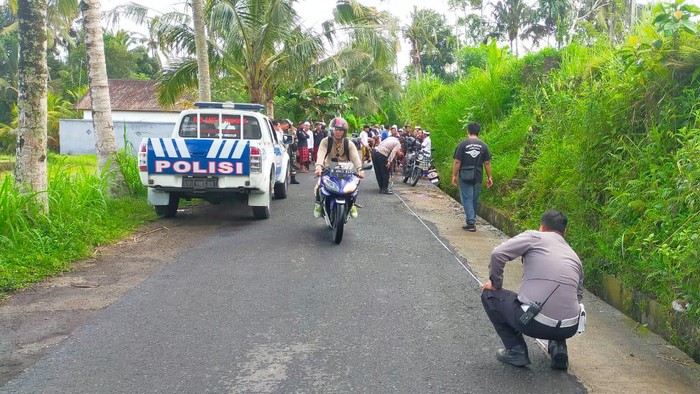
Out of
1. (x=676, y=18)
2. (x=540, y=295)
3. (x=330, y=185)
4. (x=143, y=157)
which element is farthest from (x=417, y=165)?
(x=540, y=295)

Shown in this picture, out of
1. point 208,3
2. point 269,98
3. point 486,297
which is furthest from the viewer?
point 269,98

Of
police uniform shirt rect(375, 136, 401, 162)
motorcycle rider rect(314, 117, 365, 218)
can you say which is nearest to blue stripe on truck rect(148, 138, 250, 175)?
motorcycle rider rect(314, 117, 365, 218)

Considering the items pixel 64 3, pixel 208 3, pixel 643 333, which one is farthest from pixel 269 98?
pixel 643 333

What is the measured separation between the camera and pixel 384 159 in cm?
1448

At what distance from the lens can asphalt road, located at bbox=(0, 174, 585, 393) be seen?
4.20m

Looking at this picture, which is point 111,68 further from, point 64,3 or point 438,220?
point 438,220

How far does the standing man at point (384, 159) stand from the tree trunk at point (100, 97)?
5.74 meters

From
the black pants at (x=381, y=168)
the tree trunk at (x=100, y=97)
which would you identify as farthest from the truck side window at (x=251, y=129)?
the black pants at (x=381, y=168)

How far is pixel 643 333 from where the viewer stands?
5.51 meters

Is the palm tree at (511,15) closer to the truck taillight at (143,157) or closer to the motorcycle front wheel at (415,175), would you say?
the motorcycle front wheel at (415,175)

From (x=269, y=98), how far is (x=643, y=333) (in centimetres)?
1847

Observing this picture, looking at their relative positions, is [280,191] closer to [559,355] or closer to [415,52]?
[559,355]

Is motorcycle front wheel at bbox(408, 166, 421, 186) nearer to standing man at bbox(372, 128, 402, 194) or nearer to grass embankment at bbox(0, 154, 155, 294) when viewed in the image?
standing man at bbox(372, 128, 402, 194)

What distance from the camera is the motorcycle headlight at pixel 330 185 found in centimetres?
848
